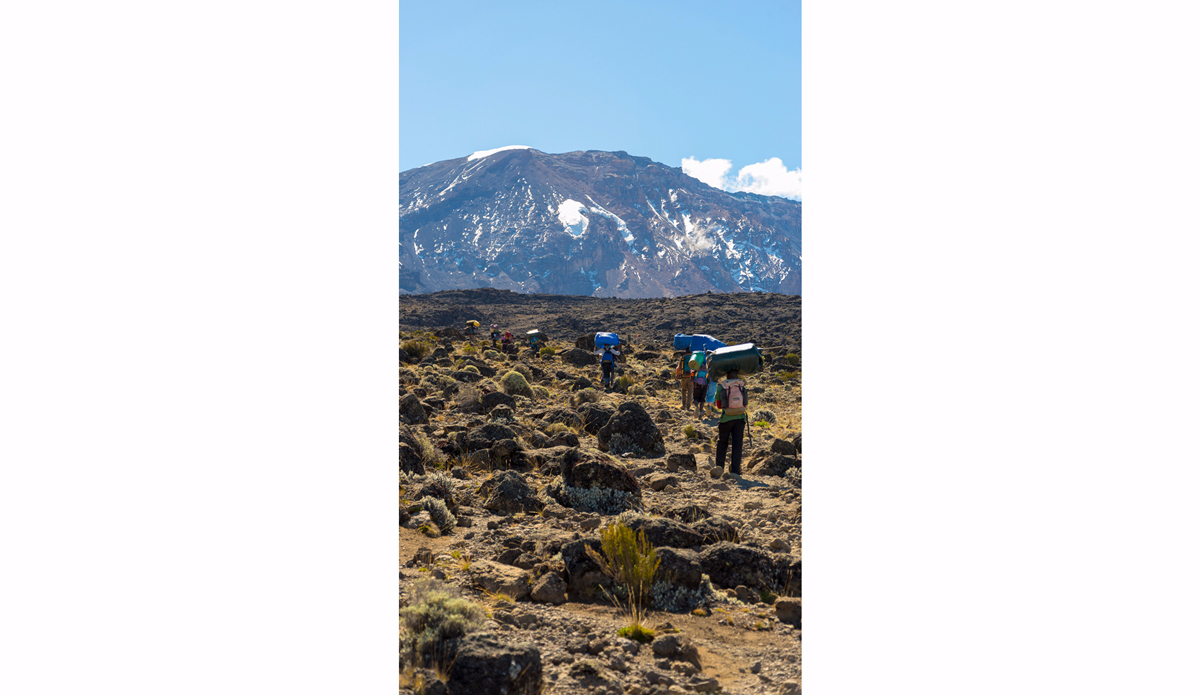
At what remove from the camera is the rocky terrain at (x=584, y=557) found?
3.40m

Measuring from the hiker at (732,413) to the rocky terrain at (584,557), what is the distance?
243 millimetres

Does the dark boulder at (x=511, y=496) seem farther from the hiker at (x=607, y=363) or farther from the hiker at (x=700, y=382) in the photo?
the hiker at (x=607, y=363)

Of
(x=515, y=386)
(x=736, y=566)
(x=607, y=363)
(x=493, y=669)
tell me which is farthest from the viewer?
(x=607, y=363)

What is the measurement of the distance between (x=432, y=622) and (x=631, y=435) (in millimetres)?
6644

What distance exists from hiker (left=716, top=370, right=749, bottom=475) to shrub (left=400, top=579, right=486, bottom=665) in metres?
4.85

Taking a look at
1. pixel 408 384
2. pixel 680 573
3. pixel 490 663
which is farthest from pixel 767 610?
pixel 408 384

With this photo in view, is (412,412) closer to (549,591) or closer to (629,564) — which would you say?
(549,591)

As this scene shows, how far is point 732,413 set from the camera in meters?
8.30

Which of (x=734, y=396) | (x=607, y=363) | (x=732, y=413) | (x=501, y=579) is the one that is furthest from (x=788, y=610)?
(x=607, y=363)

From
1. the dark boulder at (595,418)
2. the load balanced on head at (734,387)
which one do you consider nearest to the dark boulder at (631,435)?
the dark boulder at (595,418)

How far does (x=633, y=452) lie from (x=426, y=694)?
22.8ft

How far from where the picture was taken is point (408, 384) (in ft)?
51.2
